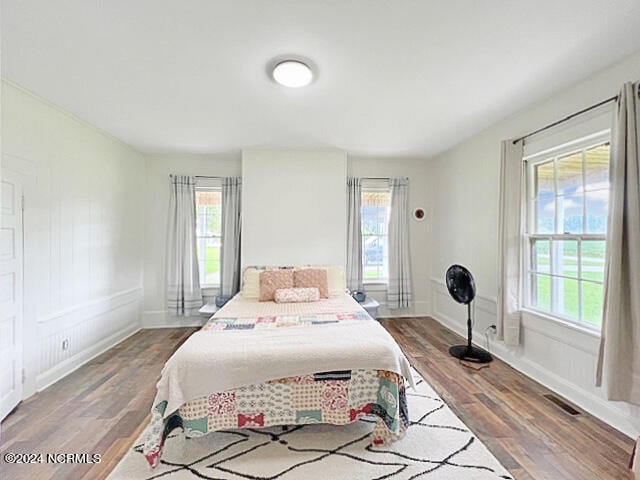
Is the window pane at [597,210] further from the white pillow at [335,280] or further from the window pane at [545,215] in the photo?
the white pillow at [335,280]

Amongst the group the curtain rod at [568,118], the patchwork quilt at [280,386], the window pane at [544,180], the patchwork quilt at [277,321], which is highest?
the curtain rod at [568,118]

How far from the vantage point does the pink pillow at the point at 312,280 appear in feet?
11.7

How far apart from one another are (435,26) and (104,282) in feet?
12.9

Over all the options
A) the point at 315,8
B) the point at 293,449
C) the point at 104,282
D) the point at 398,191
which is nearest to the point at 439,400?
the point at 293,449

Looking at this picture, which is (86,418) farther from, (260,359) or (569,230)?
(569,230)

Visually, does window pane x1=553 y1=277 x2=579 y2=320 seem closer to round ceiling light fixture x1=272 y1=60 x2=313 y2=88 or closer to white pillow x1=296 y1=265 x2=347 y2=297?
white pillow x1=296 y1=265 x2=347 y2=297

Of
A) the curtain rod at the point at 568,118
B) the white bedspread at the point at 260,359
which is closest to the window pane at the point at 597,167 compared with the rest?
the curtain rod at the point at 568,118

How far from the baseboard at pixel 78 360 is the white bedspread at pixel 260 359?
1.69 metres

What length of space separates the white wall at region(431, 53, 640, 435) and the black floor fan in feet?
0.73

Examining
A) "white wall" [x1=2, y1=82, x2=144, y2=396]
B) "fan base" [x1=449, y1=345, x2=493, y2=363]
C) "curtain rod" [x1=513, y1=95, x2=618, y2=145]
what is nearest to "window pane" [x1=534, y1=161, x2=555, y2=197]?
"curtain rod" [x1=513, y1=95, x2=618, y2=145]

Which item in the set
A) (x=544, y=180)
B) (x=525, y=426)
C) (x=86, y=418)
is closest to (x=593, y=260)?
(x=544, y=180)

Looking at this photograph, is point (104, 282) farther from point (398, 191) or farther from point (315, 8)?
point (398, 191)

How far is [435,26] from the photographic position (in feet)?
5.78

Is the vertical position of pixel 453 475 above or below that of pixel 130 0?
below
